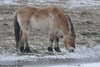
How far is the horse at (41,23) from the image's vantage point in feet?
40.0

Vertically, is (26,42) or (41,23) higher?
(41,23)

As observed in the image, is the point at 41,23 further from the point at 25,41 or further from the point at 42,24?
the point at 25,41

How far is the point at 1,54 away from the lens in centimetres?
1205

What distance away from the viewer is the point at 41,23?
41.1 ft

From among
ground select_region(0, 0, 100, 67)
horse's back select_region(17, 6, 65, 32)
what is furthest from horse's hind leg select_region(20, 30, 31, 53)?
horse's back select_region(17, 6, 65, 32)

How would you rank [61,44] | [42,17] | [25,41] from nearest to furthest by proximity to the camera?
[25,41], [42,17], [61,44]

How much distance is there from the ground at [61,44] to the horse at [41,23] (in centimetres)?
40

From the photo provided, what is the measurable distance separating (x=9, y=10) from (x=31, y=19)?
408 inches

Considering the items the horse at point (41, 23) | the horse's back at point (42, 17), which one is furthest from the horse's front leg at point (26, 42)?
the horse's back at point (42, 17)

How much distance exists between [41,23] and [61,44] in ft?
5.39

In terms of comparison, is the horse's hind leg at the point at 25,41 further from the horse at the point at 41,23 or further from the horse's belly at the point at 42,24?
the horse's belly at the point at 42,24

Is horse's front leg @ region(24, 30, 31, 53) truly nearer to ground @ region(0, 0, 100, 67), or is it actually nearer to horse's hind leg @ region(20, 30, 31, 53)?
horse's hind leg @ region(20, 30, 31, 53)

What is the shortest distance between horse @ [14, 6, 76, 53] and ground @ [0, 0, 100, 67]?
0.40 metres

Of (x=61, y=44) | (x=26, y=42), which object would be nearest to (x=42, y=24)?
(x=26, y=42)
